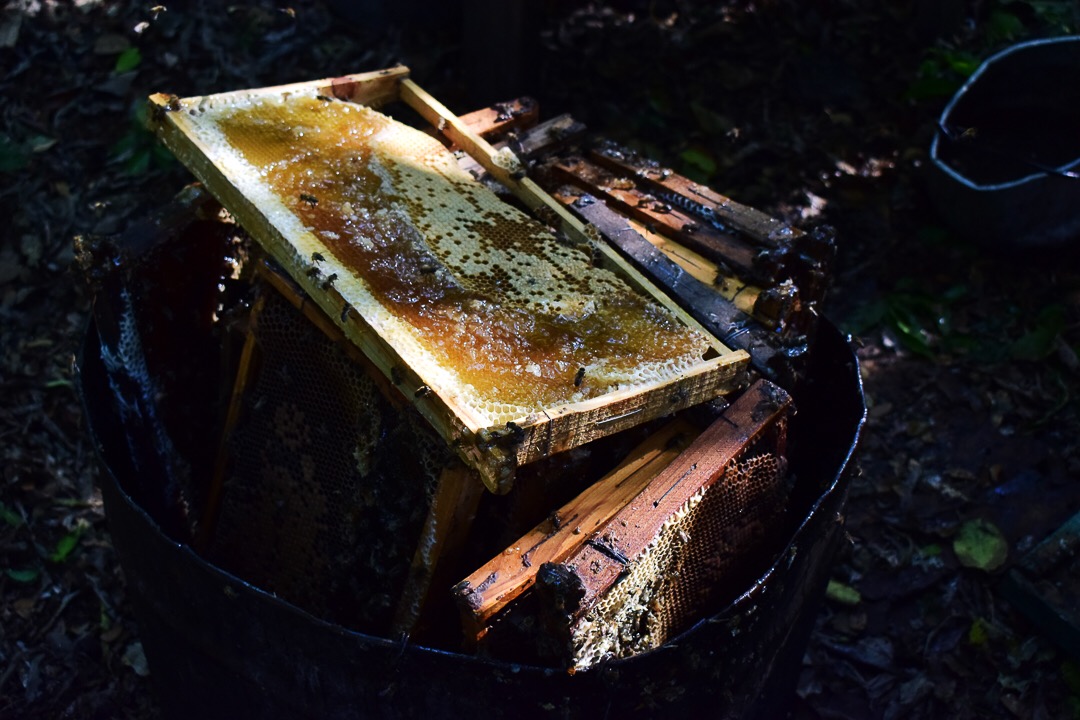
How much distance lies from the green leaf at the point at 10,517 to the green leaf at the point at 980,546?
133 inches

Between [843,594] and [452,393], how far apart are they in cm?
207

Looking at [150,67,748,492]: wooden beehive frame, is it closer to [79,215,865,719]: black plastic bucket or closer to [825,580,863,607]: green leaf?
[79,215,865,719]: black plastic bucket

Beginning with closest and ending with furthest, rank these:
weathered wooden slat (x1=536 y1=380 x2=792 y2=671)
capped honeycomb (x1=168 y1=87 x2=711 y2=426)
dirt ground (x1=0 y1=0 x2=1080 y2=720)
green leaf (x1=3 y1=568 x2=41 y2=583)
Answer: weathered wooden slat (x1=536 y1=380 x2=792 y2=671), capped honeycomb (x1=168 y1=87 x2=711 y2=426), dirt ground (x1=0 y1=0 x2=1080 y2=720), green leaf (x1=3 y1=568 x2=41 y2=583)

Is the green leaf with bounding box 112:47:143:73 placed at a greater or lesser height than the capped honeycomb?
lesser

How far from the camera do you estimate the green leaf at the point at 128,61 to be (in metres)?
4.84

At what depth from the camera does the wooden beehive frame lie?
2086 millimetres

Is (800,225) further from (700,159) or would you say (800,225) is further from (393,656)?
(393,656)

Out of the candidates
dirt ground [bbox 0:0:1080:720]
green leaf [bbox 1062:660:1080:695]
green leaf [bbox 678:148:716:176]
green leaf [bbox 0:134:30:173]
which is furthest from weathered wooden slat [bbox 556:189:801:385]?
green leaf [bbox 0:134:30:173]

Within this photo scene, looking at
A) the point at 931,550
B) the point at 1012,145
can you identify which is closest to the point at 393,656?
the point at 931,550

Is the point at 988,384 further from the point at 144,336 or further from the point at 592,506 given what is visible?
the point at 144,336

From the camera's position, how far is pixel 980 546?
3646 millimetres

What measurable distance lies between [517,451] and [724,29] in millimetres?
4002

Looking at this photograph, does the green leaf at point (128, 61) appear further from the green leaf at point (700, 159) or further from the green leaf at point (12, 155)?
the green leaf at point (700, 159)

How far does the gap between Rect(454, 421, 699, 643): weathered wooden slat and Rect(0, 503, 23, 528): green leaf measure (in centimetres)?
228
